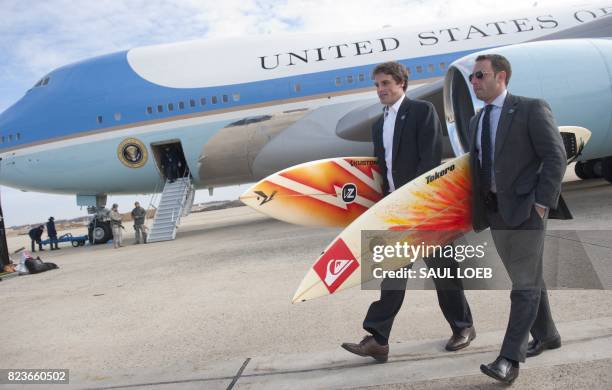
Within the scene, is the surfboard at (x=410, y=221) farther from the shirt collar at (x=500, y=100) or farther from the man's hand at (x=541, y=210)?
the man's hand at (x=541, y=210)

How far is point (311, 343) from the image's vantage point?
279cm

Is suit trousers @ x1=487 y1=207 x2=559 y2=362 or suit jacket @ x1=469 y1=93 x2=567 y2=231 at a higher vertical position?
suit jacket @ x1=469 y1=93 x2=567 y2=231

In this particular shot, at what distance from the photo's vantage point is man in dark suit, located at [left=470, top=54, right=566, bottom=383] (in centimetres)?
207

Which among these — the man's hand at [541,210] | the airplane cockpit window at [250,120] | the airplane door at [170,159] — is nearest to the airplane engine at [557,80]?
the man's hand at [541,210]

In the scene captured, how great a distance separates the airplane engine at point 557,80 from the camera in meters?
5.82

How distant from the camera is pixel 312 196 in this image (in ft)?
11.4

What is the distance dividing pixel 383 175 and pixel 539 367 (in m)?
1.32

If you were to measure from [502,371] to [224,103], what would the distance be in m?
9.30

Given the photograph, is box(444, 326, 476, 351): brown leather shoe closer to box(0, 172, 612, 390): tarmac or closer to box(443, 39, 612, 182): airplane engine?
box(0, 172, 612, 390): tarmac

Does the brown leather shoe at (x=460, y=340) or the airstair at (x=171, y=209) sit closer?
the brown leather shoe at (x=460, y=340)

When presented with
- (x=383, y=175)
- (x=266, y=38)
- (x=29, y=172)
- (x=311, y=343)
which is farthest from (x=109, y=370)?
(x=29, y=172)

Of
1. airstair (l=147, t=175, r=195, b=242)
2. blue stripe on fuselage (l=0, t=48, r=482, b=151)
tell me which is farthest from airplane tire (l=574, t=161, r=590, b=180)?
airstair (l=147, t=175, r=195, b=242)

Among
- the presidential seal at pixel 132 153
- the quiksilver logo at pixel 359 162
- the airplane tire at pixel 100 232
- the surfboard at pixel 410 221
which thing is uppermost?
the presidential seal at pixel 132 153

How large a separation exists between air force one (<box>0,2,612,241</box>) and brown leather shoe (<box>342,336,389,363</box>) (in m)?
7.28
